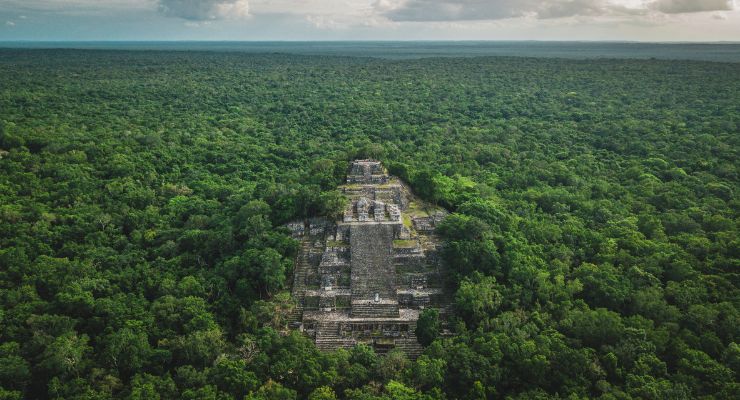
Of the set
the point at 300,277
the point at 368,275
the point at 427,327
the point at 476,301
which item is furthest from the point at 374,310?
the point at 476,301

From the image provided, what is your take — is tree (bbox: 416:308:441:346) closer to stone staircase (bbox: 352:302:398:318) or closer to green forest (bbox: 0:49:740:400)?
green forest (bbox: 0:49:740:400)

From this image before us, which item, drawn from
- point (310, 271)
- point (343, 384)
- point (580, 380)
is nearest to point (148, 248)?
point (310, 271)

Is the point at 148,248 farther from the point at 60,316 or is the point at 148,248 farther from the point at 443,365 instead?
the point at 443,365

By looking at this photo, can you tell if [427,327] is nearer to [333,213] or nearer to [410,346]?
[410,346]

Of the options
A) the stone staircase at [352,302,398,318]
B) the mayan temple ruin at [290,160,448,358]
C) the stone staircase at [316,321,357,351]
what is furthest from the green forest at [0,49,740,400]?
the stone staircase at [352,302,398,318]

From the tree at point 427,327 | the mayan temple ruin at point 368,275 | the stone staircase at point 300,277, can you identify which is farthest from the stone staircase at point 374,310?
the stone staircase at point 300,277

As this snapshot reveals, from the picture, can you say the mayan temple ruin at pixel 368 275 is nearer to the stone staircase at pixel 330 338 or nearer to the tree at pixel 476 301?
the stone staircase at pixel 330 338
